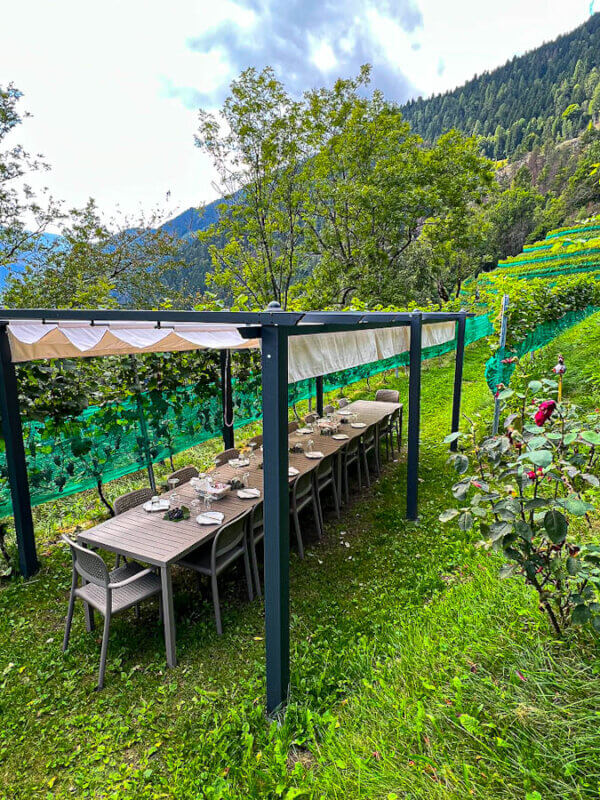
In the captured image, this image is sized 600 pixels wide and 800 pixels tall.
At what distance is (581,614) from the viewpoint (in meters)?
1.70

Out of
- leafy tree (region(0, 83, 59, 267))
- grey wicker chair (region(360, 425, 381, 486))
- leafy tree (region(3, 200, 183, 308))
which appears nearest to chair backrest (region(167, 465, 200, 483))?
grey wicker chair (region(360, 425, 381, 486))

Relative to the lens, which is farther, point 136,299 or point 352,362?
point 136,299

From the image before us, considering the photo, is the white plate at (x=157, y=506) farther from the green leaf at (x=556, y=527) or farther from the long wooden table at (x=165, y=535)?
the green leaf at (x=556, y=527)

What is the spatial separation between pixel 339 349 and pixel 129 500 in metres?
2.59

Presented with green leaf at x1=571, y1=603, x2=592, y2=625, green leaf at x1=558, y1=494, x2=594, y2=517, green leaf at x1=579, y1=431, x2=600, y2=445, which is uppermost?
green leaf at x1=579, y1=431, x2=600, y2=445

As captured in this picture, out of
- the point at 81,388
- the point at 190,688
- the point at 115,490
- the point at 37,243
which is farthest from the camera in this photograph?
the point at 37,243

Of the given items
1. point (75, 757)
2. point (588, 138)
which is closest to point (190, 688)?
point (75, 757)

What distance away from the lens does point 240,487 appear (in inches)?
168

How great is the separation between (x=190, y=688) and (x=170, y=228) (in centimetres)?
1388

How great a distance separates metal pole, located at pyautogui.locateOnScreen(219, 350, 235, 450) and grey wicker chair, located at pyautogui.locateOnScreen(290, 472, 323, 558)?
1985 mm

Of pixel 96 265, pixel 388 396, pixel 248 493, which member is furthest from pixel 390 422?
pixel 96 265

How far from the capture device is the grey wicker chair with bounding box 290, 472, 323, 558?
432cm

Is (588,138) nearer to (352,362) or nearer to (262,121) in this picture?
(262,121)

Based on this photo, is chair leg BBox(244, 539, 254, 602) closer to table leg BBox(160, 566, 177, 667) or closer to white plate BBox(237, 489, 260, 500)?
white plate BBox(237, 489, 260, 500)
